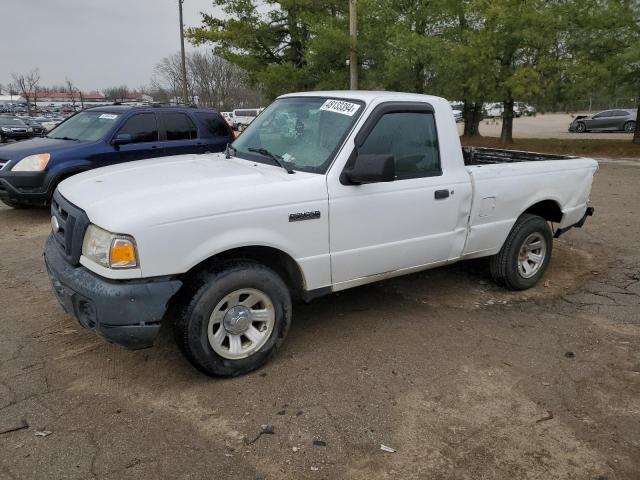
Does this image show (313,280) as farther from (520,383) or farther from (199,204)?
(520,383)

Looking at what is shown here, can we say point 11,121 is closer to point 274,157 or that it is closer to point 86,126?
point 86,126

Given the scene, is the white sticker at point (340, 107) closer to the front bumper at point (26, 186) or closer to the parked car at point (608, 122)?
the front bumper at point (26, 186)

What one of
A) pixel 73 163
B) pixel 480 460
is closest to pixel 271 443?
pixel 480 460

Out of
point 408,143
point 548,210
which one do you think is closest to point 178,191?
point 408,143

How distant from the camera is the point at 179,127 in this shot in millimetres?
8758

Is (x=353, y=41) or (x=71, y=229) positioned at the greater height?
(x=353, y=41)

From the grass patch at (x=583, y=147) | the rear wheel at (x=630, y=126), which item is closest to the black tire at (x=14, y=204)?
the grass patch at (x=583, y=147)

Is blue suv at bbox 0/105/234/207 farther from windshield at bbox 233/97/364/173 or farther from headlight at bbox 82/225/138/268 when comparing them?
headlight at bbox 82/225/138/268

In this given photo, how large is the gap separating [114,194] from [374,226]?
69.7 inches

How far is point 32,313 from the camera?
14.8ft

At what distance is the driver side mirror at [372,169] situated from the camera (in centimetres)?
343

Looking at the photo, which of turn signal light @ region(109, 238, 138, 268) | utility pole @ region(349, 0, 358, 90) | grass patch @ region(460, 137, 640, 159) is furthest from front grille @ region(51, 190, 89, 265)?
grass patch @ region(460, 137, 640, 159)

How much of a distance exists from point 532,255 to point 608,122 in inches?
1152

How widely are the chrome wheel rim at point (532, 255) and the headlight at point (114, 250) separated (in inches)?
144
